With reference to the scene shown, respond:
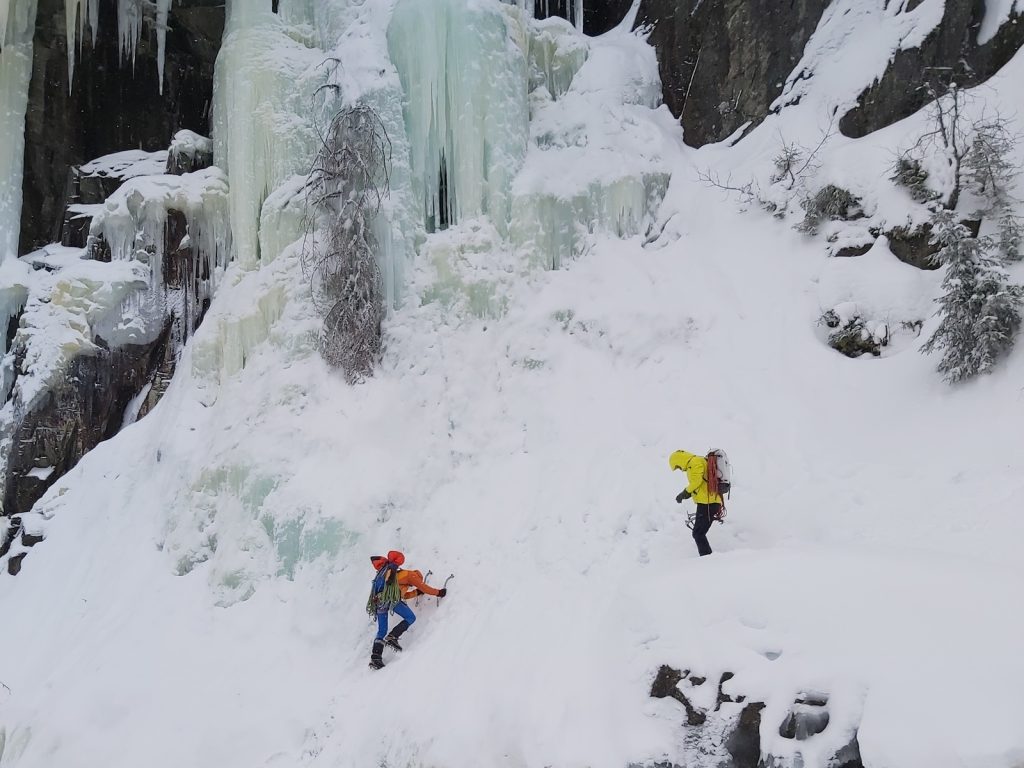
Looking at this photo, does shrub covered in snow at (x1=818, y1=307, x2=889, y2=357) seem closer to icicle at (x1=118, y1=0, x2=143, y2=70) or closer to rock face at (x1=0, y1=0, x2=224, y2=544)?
rock face at (x1=0, y1=0, x2=224, y2=544)

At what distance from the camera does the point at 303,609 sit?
8.22m

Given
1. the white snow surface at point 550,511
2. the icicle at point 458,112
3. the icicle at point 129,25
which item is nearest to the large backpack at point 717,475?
the white snow surface at point 550,511

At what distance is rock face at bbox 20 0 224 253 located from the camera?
14820 mm

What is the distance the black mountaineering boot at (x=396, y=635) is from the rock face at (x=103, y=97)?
40.3 ft

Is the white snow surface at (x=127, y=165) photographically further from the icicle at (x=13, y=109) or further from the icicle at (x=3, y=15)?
the icicle at (x=3, y=15)

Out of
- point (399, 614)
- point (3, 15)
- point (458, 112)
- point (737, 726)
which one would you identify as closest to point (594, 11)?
point (458, 112)

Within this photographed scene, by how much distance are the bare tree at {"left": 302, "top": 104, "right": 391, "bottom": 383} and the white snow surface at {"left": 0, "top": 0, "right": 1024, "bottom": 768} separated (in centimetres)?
39

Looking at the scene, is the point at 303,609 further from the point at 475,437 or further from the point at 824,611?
the point at 824,611

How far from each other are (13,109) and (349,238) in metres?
8.95

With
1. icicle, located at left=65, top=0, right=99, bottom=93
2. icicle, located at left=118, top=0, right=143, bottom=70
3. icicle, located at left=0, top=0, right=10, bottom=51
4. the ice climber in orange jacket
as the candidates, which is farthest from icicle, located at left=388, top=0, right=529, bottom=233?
icicle, located at left=0, top=0, right=10, bottom=51

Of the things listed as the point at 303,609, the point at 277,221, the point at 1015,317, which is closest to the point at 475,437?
Answer: the point at 303,609

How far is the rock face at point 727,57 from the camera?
11.3 meters

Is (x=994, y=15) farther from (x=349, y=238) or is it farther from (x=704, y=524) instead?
(x=349, y=238)

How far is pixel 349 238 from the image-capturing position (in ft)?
34.1
